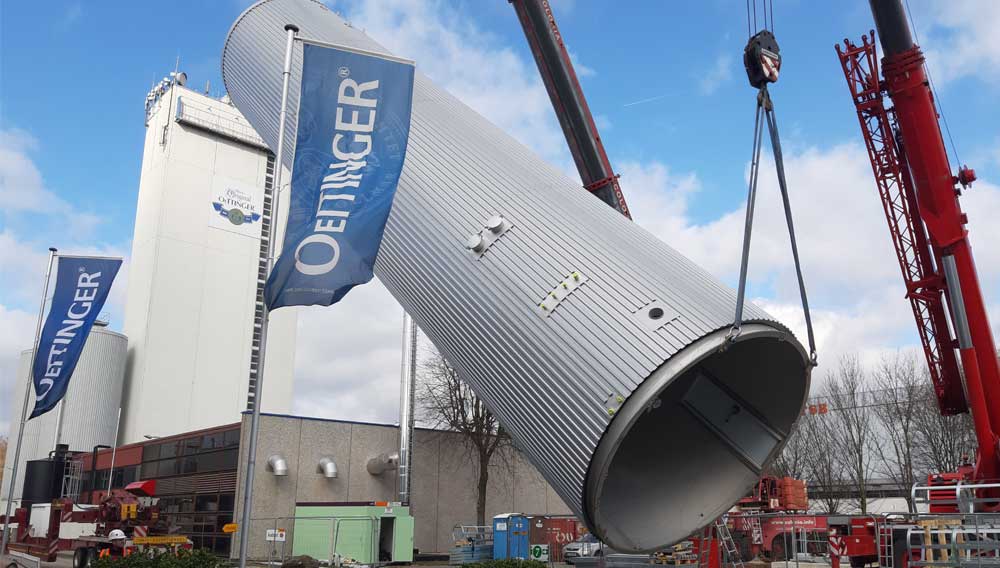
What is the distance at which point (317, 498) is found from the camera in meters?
29.6

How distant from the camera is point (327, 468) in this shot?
97.0ft

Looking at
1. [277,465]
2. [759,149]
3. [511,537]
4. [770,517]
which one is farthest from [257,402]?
[277,465]

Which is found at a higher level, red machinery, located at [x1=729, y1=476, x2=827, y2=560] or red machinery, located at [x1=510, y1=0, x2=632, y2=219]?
red machinery, located at [x1=510, y1=0, x2=632, y2=219]

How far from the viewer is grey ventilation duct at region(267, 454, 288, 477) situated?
92.4 ft

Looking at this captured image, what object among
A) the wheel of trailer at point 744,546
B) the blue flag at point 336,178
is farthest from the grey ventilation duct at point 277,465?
the blue flag at point 336,178

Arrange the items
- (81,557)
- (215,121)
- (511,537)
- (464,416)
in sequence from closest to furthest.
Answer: (81,557) < (511,537) < (464,416) < (215,121)

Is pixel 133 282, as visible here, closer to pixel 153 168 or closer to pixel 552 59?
pixel 153 168

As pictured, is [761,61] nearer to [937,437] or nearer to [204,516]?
[204,516]

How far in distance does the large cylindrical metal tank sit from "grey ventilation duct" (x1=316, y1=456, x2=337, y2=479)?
24814 mm

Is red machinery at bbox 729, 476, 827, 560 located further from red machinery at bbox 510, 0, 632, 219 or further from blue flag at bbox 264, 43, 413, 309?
blue flag at bbox 264, 43, 413, 309

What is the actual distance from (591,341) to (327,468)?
22.3 m

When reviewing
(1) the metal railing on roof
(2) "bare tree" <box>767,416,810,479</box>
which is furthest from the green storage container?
(1) the metal railing on roof

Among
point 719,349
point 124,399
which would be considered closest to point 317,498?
point 719,349

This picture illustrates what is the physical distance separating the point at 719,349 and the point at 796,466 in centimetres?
3997
